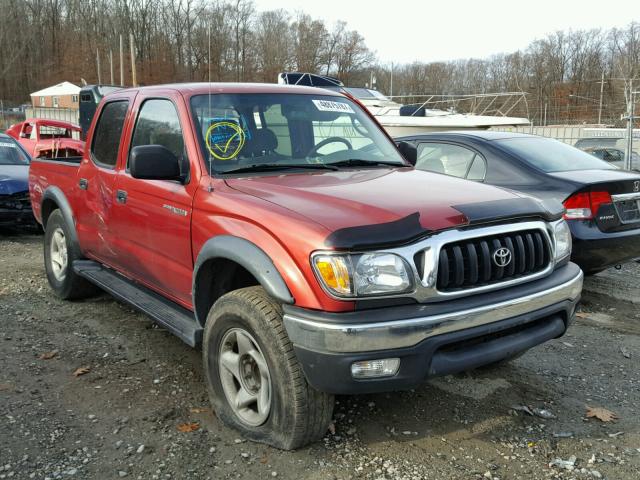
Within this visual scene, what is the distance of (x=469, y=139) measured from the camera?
6.41 m

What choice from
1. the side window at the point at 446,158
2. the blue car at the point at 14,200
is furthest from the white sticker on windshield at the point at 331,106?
the blue car at the point at 14,200

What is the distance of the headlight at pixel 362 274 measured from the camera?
2.61 metres

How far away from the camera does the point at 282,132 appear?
13.0 feet

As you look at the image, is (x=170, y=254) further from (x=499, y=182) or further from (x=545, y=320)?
(x=499, y=182)

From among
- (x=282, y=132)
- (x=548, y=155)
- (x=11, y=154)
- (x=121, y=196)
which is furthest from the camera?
(x=11, y=154)

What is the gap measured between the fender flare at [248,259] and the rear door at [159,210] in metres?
0.31

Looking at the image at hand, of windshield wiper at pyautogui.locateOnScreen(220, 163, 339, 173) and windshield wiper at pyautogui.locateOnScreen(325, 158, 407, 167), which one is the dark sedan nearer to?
windshield wiper at pyautogui.locateOnScreen(325, 158, 407, 167)

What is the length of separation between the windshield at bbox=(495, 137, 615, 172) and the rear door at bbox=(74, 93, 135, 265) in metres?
3.78

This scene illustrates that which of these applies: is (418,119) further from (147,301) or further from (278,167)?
(147,301)

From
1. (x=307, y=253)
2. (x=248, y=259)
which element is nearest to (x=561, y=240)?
(x=307, y=253)

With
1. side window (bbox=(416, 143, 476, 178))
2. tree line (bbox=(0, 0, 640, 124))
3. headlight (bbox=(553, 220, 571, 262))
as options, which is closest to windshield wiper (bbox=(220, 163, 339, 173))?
headlight (bbox=(553, 220, 571, 262))

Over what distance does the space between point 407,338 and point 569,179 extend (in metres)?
3.62

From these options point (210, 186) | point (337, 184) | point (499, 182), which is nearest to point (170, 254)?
point (210, 186)

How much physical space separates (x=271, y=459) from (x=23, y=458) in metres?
Result: 1.25
